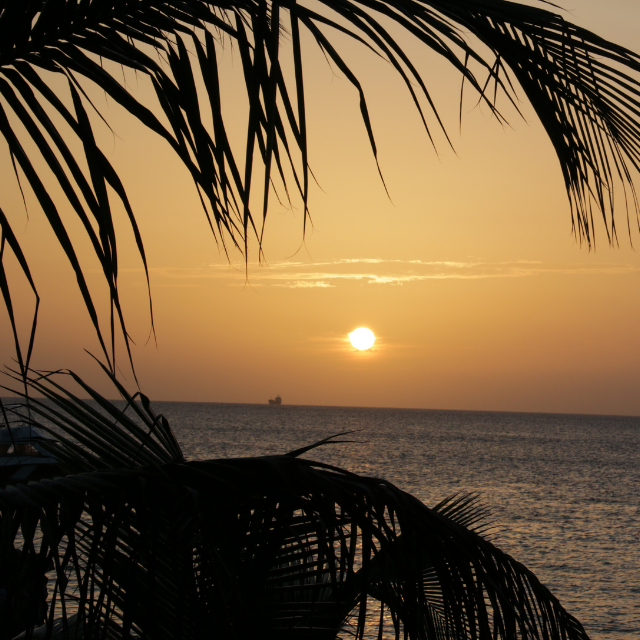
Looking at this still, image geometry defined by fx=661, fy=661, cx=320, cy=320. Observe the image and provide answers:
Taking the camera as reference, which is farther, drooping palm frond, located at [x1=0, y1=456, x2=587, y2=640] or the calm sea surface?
the calm sea surface

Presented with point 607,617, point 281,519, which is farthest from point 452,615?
point 607,617

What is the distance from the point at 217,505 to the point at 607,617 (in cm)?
1905

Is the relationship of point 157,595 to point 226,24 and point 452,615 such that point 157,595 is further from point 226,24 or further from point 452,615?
point 226,24

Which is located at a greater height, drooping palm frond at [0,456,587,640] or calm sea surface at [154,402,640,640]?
drooping palm frond at [0,456,587,640]

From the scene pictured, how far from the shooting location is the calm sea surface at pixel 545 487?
19.8 metres

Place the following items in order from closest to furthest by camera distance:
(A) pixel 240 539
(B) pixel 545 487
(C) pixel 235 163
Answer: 1. (C) pixel 235 163
2. (A) pixel 240 539
3. (B) pixel 545 487

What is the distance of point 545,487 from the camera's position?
145ft

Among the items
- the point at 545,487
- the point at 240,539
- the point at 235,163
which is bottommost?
the point at 545,487

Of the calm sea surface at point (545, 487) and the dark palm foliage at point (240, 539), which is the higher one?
the dark palm foliage at point (240, 539)

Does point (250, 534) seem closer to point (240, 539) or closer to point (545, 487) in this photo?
point (240, 539)

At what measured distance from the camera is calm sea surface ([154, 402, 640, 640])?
64.9ft

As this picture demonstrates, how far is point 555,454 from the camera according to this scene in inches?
2891

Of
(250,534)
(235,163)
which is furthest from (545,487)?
(235,163)

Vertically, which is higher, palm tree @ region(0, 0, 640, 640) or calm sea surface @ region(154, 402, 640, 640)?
palm tree @ region(0, 0, 640, 640)
